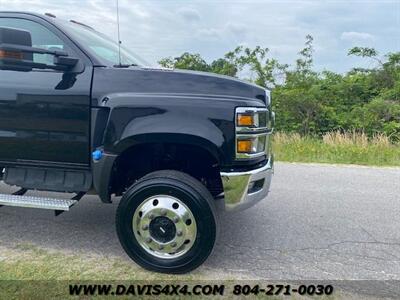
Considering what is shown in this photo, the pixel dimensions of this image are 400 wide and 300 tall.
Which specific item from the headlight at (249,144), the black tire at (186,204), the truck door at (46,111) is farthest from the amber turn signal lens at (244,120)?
the truck door at (46,111)

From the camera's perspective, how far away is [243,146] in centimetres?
315

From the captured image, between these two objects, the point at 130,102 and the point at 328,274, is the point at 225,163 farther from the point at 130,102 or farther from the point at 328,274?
the point at 328,274

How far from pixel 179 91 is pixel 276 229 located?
198 cm

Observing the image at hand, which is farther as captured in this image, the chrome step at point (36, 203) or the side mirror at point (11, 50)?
the chrome step at point (36, 203)

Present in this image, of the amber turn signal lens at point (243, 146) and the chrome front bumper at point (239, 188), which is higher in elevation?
the amber turn signal lens at point (243, 146)

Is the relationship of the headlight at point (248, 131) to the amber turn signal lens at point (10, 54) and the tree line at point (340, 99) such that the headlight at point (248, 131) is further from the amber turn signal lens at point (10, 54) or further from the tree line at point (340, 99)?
the tree line at point (340, 99)

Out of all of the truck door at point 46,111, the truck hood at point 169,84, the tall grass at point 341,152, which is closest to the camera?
the truck hood at point 169,84

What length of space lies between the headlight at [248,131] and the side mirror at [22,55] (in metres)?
1.42

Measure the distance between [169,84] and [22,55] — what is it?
1.24 m

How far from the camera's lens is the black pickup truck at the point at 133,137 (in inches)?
123

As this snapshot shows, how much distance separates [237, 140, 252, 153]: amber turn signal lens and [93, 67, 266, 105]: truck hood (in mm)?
350

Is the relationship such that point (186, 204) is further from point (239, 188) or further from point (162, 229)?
point (239, 188)

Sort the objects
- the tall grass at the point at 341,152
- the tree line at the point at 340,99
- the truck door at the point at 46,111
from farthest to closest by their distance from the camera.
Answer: the tree line at the point at 340,99, the tall grass at the point at 341,152, the truck door at the point at 46,111

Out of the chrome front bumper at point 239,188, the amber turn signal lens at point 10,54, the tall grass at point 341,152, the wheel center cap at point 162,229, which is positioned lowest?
the tall grass at point 341,152
